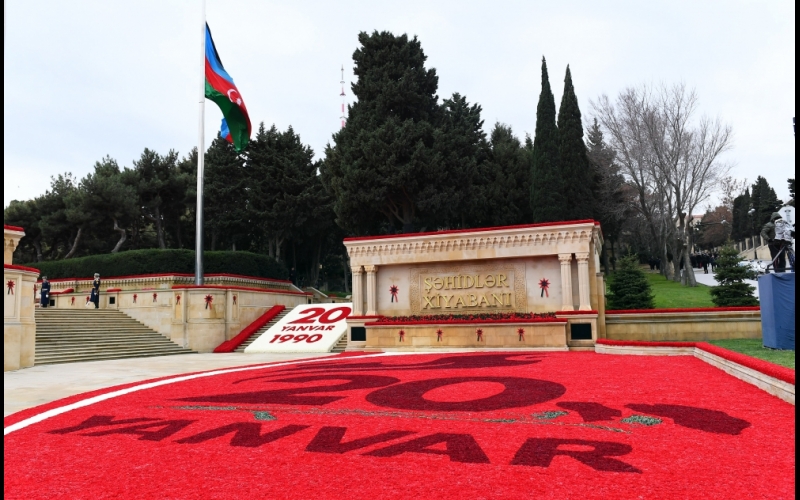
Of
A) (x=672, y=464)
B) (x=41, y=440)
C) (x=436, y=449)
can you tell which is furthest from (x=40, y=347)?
(x=672, y=464)

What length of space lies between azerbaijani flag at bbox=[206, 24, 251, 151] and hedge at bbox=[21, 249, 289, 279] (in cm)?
1127

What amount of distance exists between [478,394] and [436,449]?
3905 millimetres

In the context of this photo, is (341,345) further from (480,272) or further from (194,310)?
(194,310)

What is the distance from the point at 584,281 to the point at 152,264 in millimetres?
26917

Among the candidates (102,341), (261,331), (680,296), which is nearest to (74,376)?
(102,341)

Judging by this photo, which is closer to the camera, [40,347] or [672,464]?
[672,464]

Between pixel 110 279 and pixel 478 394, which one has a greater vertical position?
pixel 110 279

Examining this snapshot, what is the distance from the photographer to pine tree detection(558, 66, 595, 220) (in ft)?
139

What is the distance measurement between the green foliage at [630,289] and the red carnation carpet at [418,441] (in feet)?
59.2

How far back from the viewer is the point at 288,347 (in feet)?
79.3

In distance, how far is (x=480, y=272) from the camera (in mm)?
22672

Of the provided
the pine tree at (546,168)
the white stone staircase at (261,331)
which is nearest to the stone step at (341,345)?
the white stone staircase at (261,331)

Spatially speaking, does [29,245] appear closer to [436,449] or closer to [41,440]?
[41,440]

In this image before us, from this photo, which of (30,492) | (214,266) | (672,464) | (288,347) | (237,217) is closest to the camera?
(30,492)
